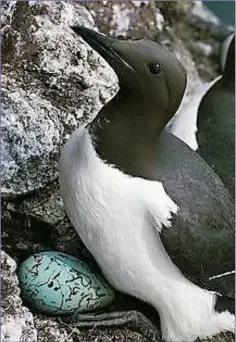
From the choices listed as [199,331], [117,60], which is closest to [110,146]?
[117,60]

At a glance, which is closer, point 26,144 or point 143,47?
point 143,47

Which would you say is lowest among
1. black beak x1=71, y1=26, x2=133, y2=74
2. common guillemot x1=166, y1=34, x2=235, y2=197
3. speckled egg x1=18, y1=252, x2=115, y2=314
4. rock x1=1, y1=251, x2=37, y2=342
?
speckled egg x1=18, y1=252, x2=115, y2=314

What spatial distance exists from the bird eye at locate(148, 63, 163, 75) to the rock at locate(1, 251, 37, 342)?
545mm

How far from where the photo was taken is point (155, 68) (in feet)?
6.44

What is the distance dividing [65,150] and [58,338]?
433 millimetres

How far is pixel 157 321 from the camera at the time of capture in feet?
7.62

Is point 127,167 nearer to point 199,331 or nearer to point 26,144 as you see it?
point 26,144

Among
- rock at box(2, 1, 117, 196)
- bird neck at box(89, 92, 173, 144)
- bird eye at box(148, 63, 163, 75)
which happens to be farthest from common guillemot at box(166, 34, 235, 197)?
bird eye at box(148, 63, 163, 75)

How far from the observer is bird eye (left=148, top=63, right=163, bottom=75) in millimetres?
1962

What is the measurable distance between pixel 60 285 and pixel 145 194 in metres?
0.30

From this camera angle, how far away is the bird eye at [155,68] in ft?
6.44

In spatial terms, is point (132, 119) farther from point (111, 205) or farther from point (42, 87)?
point (42, 87)

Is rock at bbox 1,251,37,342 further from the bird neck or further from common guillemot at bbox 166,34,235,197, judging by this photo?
common guillemot at bbox 166,34,235,197

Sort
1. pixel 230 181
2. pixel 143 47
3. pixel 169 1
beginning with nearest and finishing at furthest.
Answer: pixel 143 47 → pixel 230 181 → pixel 169 1
